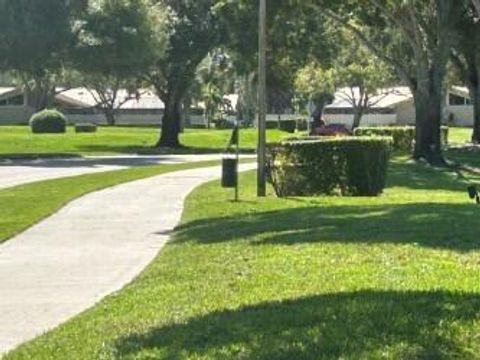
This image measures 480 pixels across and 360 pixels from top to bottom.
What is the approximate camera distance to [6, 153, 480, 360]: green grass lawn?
6.04 metres

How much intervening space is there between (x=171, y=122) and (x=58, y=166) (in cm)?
1685

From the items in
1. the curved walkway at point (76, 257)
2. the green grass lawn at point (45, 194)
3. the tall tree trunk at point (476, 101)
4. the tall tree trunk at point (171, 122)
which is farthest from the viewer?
the tall tree trunk at point (171, 122)

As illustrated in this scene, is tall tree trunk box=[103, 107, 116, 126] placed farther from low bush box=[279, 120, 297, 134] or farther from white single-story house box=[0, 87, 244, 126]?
low bush box=[279, 120, 297, 134]

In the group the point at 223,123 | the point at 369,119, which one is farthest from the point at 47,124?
the point at 369,119

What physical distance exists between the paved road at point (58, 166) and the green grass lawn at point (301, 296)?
14783 mm

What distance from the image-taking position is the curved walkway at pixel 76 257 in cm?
891

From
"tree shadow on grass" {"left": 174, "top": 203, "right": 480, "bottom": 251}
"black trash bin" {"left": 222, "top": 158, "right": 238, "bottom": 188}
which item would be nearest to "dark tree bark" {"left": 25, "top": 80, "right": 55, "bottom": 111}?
"black trash bin" {"left": 222, "top": 158, "right": 238, "bottom": 188}

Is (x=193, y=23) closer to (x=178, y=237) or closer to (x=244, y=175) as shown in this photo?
(x=244, y=175)

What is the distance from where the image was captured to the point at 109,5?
4512 centimetres

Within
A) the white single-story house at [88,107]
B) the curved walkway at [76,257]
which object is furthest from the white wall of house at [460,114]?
the curved walkway at [76,257]

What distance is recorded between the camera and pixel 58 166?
36938mm

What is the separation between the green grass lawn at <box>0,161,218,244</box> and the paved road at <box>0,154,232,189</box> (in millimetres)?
1249

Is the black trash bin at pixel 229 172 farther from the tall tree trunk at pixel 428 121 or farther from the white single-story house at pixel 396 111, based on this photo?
the white single-story house at pixel 396 111

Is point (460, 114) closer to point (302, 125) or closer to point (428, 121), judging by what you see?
point (302, 125)
